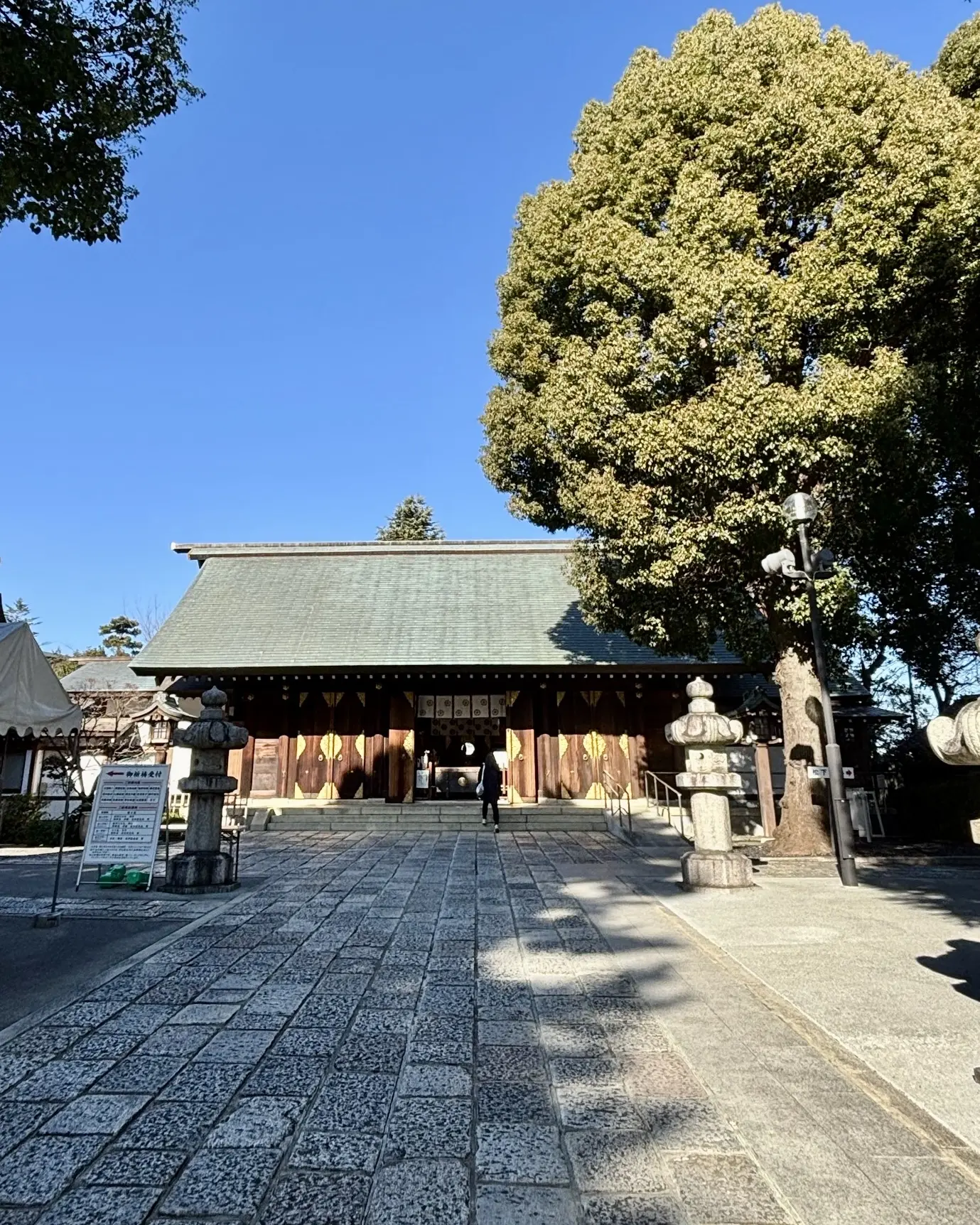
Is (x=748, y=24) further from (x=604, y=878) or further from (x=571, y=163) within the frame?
(x=604, y=878)

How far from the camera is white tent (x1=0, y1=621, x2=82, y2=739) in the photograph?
18.0ft

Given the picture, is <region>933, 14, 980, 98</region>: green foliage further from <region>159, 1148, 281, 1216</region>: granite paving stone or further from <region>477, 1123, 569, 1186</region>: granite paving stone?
<region>159, 1148, 281, 1216</region>: granite paving stone

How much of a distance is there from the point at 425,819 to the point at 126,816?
8.02 metres

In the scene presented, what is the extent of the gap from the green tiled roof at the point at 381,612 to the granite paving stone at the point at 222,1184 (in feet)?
44.8

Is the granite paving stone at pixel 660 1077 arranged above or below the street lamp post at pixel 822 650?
below

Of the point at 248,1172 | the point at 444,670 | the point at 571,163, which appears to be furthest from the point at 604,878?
the point at 571,163

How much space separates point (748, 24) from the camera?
9.57 metres

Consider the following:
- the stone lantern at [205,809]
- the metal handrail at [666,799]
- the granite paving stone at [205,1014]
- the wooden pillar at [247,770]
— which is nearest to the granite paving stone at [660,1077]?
the granite paving stone at [205,1014]

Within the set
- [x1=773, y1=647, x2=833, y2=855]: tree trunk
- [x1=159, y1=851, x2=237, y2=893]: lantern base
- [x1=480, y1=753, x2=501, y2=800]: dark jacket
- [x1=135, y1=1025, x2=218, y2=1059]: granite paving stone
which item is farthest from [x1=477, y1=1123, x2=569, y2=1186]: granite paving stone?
[x1=480, y1=753, x2=501, y2=800]: dark jacket

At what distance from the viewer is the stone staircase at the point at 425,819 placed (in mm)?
14180

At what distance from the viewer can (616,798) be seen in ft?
48.9

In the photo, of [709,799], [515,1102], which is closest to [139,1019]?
[515,1102]

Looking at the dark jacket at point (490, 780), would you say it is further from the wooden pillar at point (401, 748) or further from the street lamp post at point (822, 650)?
the street lamp post at point (822, 650)

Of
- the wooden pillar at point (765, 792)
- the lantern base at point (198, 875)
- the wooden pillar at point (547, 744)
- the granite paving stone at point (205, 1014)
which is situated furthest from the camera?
the wooden pillar at point (547, 744)
